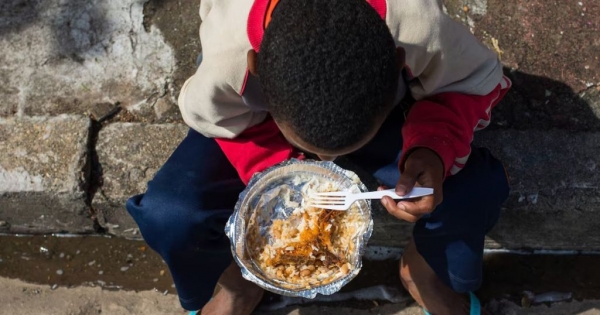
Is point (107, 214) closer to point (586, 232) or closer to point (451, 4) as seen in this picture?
point (451, 4)

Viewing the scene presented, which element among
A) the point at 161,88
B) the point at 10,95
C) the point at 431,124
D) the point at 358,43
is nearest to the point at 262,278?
Answer: the point at 431,124

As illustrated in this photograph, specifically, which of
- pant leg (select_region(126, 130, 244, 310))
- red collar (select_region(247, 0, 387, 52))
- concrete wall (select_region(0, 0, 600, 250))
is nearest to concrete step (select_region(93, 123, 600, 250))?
concrete wall (select_region(0, 0, 600, 250))

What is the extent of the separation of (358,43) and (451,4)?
1130 millimetres

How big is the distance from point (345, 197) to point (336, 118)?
0.39m

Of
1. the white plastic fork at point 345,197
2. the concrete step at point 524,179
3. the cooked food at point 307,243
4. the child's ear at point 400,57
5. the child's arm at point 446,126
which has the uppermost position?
the child's ear at point 400,57

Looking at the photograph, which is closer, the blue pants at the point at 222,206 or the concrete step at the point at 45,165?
the blue pants at the point at 222,206

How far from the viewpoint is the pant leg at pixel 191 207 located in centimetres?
170

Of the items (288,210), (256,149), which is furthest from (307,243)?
(256,149)

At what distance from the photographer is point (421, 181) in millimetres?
1575

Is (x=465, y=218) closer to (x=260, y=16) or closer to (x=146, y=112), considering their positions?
(x=260, y=16)

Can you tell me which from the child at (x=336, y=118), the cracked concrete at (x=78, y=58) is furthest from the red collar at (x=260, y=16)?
the cracked concrete at (x=78, y=58)

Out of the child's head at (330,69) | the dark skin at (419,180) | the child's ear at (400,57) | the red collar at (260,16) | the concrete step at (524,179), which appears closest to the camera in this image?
the child's head at (330,69)

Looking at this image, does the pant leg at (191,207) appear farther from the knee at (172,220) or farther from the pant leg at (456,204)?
the pant leg at (456,204)

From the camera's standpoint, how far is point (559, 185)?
1.98 meters
